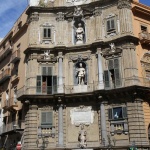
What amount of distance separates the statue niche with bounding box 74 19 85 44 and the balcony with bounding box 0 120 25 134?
970 cm

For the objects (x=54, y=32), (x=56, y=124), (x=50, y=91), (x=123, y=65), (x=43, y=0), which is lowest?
(x=56, y=124)

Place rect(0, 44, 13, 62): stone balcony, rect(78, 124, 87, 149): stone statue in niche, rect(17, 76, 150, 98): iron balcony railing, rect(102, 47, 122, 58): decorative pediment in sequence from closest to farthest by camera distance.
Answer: rect(78, 124, 87, 149): stone statue in niche
rect(17, 76, 150, 98): iron balcony railing
rect(102, 47, 122, 58): decorative pediment
rect(0, 44, 13, 62): stone balcony

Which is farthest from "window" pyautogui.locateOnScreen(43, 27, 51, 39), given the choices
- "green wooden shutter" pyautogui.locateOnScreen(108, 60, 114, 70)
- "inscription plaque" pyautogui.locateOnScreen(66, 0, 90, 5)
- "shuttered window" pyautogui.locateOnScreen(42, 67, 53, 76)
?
"green wooden shutter" pyautogui.locateOnScreen(108, 60, 114, 70)

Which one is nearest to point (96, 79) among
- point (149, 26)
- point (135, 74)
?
point (135, 74)

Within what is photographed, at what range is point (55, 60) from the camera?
2833 cm

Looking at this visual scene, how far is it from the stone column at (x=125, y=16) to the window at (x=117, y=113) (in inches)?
283

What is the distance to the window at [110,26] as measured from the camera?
27616 millimetres

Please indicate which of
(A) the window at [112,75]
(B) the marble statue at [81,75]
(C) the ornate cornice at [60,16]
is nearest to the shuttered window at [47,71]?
(B) the marble statue at [81,75]

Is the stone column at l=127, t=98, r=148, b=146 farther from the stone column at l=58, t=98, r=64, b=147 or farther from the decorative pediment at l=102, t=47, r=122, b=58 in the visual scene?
the stone column at l=58, t=98, r=64, b=147

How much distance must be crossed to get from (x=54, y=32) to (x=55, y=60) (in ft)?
10.2

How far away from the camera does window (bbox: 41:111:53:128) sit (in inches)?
1035

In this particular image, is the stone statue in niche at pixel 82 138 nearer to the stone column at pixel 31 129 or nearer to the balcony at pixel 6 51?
the stone column at pixel 31 129

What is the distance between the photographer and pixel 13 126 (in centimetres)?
2944

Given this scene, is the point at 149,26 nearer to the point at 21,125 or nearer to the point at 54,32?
the point at 54,32
